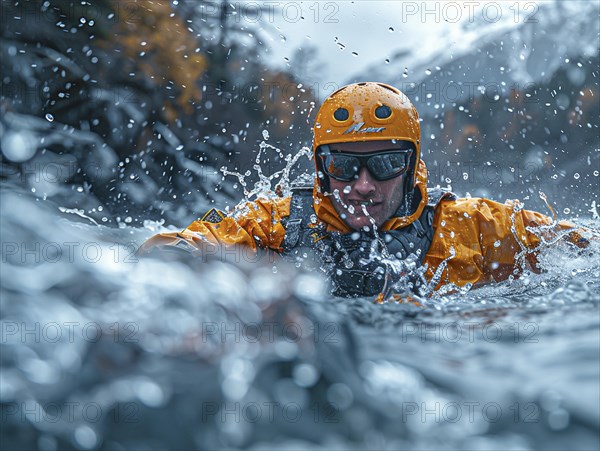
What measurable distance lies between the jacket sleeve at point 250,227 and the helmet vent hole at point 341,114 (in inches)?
26.3

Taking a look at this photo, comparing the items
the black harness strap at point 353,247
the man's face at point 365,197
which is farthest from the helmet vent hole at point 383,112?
the black harness strap at point 353,247

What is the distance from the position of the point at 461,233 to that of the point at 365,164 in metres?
0.79

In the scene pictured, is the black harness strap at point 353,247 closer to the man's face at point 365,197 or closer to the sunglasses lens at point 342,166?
the man's face at point 365,197

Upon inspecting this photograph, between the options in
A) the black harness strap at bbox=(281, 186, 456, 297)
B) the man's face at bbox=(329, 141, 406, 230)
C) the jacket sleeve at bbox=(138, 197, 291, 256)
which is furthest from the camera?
the man's face at bbox=(329, 141, 406, 230)

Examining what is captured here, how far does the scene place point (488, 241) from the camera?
157 inches

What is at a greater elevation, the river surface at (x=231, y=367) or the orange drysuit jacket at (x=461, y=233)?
the orange drysuit jacket at (x=461, y=233)

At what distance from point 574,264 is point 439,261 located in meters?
0.81

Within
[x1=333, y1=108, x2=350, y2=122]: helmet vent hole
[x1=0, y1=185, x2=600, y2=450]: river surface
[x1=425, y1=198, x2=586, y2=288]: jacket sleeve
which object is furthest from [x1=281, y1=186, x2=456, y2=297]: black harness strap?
[x1=0, y1=185, x2=600, y2=450]: river surface

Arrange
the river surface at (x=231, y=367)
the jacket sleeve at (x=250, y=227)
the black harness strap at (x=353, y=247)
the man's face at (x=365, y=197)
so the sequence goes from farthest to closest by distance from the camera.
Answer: the man's face at (x=365, y=197), the jacket sleeve at (x=250, y=227), the black harness strap at (x=353, y=247), the river surface at (x=231, y=367)

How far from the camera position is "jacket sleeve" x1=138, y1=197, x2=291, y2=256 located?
3.77 meters

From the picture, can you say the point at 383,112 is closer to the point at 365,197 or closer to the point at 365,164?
the point at 365,164

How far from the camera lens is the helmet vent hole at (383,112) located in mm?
3959

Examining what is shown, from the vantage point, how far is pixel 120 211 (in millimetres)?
11188

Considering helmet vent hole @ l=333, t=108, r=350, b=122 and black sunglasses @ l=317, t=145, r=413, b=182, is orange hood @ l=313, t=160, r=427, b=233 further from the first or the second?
helmet vent hole @ l=333, t=108, r=350, b=122
